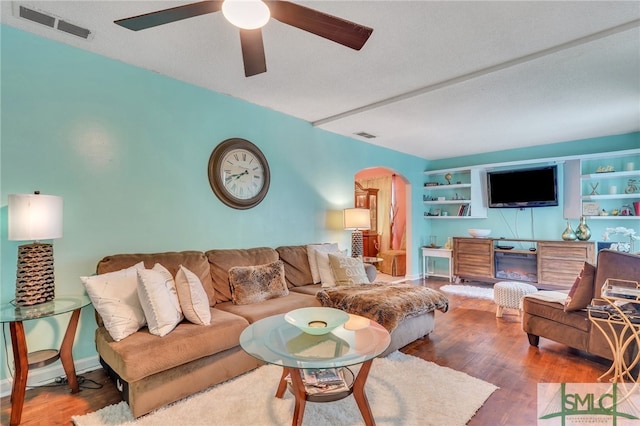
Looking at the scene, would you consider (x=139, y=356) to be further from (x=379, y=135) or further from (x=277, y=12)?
(x=379, y=135)

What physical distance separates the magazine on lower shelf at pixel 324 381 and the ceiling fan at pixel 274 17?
1.81 meters

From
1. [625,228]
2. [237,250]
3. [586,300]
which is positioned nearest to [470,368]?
[586,300]

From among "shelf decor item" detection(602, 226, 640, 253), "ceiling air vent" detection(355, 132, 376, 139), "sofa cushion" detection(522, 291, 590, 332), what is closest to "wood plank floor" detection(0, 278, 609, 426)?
"sofa cushion" detection(522, 291, 590, 332)

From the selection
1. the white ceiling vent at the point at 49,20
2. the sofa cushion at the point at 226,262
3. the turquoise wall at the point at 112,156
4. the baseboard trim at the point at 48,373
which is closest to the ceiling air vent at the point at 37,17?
the white ceiling vent at the point at 49,20

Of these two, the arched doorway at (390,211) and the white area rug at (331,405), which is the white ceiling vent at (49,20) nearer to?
the white area rug at (331,405)

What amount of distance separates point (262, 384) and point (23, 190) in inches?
87.4

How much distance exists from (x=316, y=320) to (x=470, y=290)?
430 centimetres

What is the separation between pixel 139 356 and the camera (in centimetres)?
187

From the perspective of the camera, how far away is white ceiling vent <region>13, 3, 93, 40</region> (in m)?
2.07

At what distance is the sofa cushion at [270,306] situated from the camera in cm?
259

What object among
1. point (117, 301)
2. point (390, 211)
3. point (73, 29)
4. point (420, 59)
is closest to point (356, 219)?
point (420, 59)

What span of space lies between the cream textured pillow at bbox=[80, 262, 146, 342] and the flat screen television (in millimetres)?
5894

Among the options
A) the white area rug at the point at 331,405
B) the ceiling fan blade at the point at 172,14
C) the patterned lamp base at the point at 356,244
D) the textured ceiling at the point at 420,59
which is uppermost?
the textured ceiling at the point at 420,59

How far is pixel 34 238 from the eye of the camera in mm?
1998
